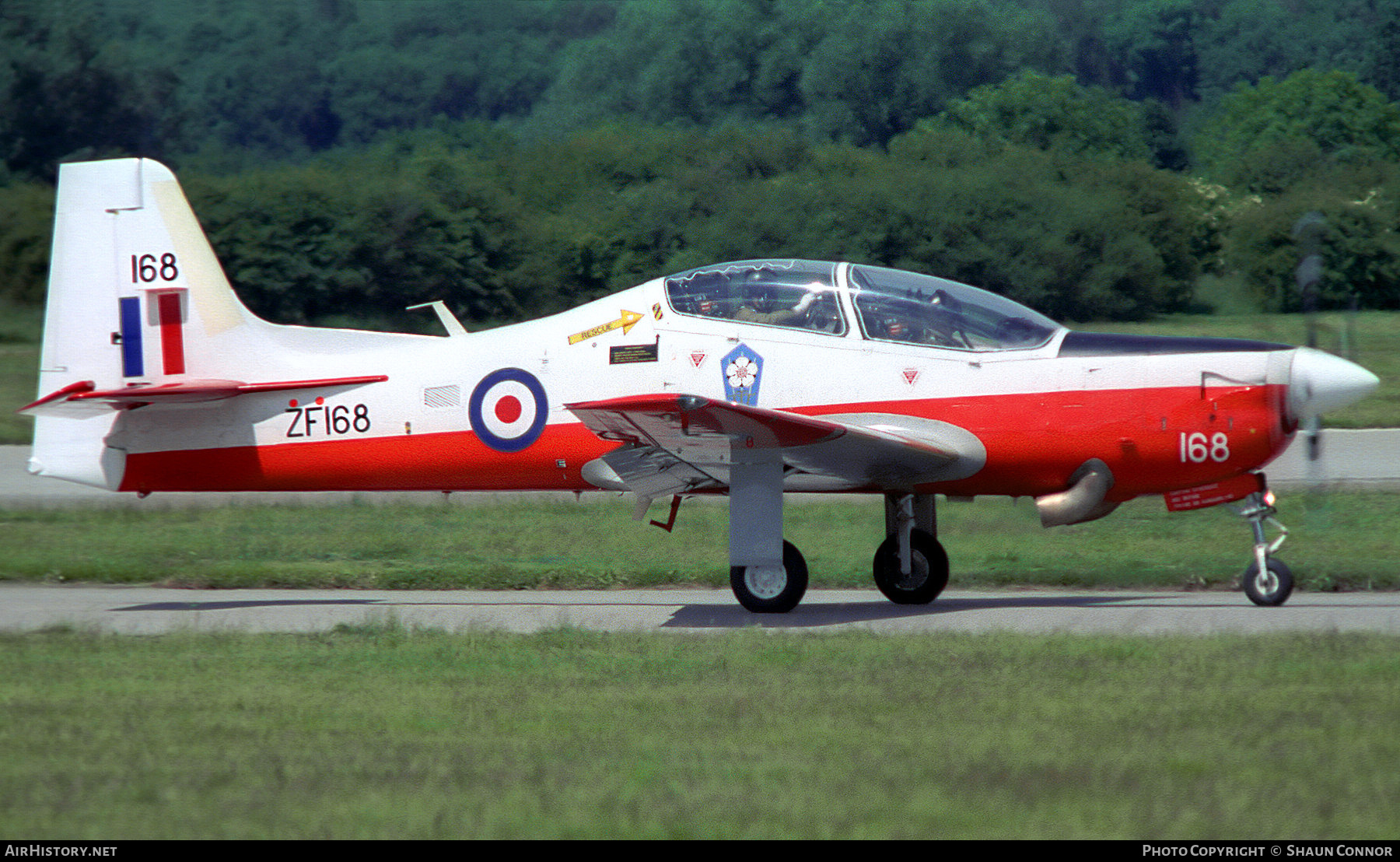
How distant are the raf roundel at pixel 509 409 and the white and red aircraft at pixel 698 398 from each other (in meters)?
0.01

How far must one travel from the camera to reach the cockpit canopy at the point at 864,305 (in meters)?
9.48

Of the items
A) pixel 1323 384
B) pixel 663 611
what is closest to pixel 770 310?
pixel 663 611

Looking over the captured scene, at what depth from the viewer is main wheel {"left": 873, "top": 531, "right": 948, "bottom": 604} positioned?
10.0 meters

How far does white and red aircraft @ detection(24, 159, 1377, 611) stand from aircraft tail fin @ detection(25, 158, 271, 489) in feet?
0.06

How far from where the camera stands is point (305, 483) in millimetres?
10539

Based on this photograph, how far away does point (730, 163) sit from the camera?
2795 centimetres

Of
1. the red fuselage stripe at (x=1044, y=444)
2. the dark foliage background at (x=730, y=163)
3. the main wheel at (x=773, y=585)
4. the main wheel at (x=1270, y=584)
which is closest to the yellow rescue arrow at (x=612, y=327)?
the red fuselage stripe at (x=1044, y=444)

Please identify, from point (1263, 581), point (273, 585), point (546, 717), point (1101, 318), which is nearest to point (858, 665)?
point (546, 717)

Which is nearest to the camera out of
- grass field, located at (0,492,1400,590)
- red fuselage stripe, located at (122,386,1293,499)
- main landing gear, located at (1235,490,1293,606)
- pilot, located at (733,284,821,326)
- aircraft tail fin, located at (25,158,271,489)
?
red fuselage stripe, located at (122,386,1293,499)

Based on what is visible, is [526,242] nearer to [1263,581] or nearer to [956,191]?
[956,191]

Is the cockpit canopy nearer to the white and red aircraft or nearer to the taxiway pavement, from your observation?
the white and red aircraft

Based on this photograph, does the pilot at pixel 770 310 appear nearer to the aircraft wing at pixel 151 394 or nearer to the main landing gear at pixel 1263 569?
the aircraft wing at pixel 151 394

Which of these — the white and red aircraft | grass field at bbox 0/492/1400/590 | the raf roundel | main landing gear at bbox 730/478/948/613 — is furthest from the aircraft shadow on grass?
the raf roundel

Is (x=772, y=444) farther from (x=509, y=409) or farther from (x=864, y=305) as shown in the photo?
(x=509, y=409)
